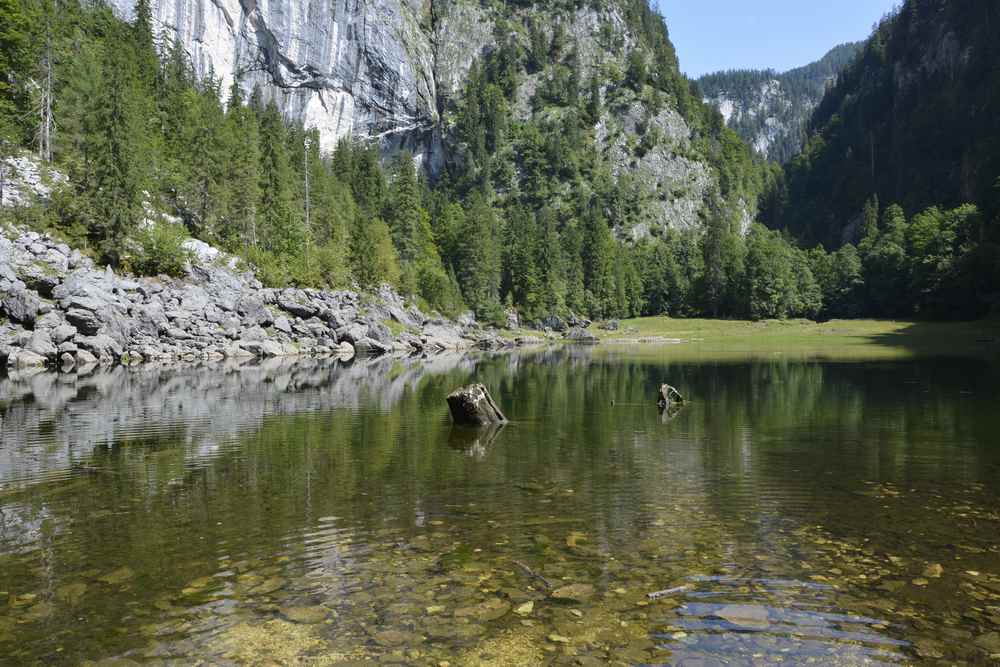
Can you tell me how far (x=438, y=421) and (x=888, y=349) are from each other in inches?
2682

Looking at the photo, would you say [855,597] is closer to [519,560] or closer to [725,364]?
[519,560]

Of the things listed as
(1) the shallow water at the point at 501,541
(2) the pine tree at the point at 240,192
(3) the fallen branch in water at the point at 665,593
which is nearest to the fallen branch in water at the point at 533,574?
(1) the shallow water at the point at 501,541

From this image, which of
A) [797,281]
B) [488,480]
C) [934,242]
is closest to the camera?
[488,480]

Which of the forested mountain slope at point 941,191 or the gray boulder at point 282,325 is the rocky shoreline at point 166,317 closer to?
the gray boulder at point 282,325

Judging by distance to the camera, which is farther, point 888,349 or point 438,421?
point 888,349

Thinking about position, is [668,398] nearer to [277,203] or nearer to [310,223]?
[277,203]

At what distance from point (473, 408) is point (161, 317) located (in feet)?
167

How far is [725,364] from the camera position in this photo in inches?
2389

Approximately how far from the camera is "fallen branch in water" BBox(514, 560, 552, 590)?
9.17m

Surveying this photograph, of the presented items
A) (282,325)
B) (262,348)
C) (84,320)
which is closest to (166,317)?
(84,320)

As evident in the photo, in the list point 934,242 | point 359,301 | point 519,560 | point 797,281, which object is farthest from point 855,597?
point 797,281

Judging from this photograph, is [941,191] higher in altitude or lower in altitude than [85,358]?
higher

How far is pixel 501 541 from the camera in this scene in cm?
1116

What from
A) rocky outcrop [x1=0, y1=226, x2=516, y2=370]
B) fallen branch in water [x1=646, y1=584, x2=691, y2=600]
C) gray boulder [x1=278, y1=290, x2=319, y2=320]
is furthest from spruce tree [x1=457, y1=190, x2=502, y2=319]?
fallen branch in water [x1=646, y1=584, x2=691, y2=600]
